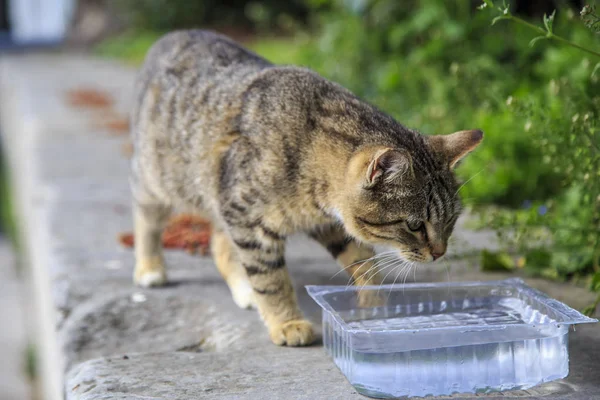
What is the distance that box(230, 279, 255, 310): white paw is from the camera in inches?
129

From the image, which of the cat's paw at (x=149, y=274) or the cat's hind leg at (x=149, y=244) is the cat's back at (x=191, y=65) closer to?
the cat's hind leg at (x=149, y=244)

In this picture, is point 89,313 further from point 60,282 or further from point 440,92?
point 440,92

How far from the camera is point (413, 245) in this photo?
2.76 meters

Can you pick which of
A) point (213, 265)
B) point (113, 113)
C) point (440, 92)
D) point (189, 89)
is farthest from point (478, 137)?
point (113, 113)

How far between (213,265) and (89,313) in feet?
2.58

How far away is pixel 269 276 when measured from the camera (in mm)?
2965

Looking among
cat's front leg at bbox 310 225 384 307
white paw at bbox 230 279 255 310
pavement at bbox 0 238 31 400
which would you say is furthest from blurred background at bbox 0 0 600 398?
pavement at bbox 0 238 31 400

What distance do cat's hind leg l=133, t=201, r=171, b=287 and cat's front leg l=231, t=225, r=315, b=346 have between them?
0.74 metres

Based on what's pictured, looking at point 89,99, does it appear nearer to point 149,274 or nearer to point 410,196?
point 149,274

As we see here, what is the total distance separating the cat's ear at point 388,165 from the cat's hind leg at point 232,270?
760 millimetres

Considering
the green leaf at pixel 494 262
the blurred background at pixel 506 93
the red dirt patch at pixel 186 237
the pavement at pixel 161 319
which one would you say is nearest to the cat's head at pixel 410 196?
the blurred background at pixel 506 93

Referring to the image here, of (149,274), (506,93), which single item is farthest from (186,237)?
(506,93)

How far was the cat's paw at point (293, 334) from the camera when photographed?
285 centimetres

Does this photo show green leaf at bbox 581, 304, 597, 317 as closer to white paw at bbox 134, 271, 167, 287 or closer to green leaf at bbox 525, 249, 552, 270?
green leaf at bbox 525, 249, 552, 270
